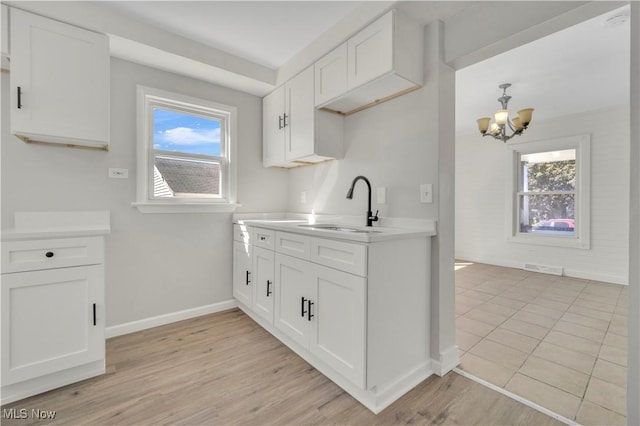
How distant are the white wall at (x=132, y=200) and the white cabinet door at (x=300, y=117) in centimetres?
59

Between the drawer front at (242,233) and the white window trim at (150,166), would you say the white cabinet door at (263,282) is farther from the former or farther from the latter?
the white window trim at (150,166)

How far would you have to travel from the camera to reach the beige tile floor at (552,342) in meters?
1.63

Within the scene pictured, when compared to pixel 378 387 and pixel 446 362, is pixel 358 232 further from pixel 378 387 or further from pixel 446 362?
pixel 446 362

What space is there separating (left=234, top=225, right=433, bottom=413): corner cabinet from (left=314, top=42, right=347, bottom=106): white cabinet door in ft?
3.72

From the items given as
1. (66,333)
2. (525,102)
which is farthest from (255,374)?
(525,102)

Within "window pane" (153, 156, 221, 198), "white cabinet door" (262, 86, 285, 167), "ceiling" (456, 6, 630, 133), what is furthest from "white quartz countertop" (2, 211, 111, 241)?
"ceiling" (456, 6, 630, 133)

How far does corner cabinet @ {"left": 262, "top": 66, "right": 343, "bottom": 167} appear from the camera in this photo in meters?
2.43

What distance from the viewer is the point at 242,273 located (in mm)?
2773

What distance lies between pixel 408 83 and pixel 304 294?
155cm

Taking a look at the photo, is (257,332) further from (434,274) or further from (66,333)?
(434,274)

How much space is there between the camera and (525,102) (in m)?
3.79

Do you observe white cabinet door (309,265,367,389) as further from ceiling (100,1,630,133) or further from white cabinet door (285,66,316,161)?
ceiling (100,1,630,133)

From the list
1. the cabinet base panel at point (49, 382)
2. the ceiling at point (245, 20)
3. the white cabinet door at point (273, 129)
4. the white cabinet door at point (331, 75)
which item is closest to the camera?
the cabinet base panel at point (49, 382)

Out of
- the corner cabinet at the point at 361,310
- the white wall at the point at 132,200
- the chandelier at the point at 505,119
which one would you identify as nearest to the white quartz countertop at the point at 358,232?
the corner cabinet at the point at 361,310
